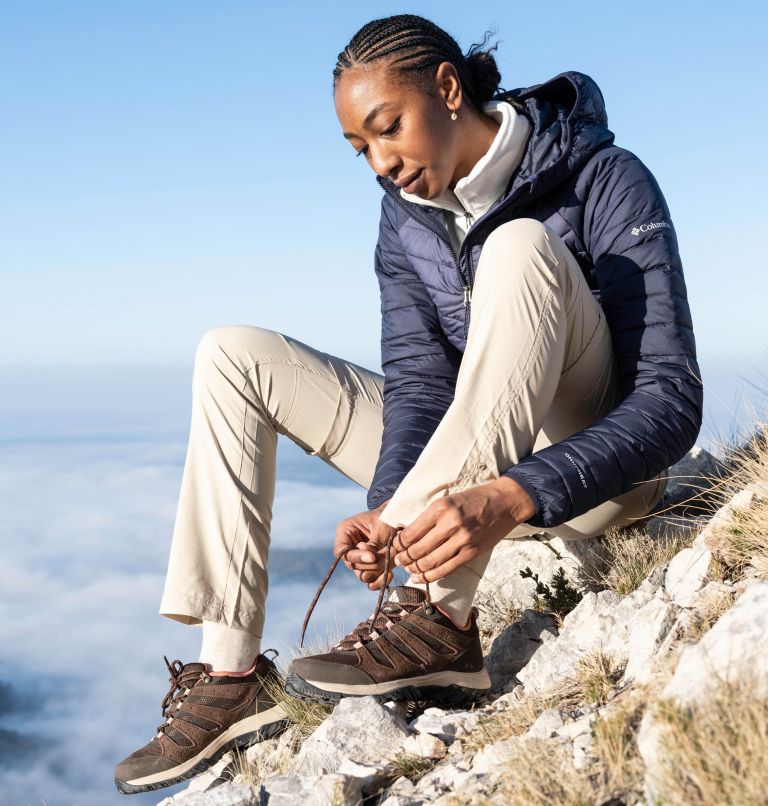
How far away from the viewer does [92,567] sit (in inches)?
6289

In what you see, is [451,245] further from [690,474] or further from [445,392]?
[690,474]

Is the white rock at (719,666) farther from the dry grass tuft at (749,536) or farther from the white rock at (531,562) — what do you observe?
the white rock at (531,562)

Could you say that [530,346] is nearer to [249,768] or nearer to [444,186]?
[444,186]

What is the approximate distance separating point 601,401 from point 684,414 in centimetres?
48

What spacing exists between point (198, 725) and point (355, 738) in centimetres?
75

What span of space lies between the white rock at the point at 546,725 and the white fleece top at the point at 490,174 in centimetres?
199

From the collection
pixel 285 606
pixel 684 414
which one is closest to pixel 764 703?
pixel 684 414

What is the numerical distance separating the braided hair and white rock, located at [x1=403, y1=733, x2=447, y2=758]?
2310 millimetres

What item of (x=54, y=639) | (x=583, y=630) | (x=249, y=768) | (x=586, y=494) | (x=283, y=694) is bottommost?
(x=54, y=639)

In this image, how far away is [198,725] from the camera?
3.12 metres

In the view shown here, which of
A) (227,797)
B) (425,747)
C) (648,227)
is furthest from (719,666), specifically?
(648,227)

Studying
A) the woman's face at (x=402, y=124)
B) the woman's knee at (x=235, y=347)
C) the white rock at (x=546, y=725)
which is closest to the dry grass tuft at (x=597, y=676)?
the white rock at (x=546, y=725)

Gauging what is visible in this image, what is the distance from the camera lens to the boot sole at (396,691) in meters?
2.79

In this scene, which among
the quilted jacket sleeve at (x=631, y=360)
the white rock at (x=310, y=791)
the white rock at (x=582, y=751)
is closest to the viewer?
the white rock at (x=582, y=751)
